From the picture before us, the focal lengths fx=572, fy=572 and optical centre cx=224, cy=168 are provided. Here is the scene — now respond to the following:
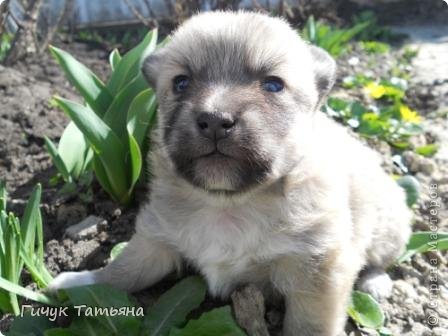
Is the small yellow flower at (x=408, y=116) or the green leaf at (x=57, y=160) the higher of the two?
the green leaf at (x=57, y=160)

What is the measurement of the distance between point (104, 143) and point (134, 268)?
65cm

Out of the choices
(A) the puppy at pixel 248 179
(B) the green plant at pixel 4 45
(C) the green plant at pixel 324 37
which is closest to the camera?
(A) the puppy at pixel 248 179

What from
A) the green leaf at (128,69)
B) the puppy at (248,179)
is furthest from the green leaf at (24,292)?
the green leaf at (128,69)

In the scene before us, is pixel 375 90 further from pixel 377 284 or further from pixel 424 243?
pixel 377 284

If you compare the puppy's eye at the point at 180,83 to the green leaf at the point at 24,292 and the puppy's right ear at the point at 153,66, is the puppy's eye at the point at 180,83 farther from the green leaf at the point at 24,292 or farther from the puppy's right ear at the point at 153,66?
the green leaf at the point at 24,292

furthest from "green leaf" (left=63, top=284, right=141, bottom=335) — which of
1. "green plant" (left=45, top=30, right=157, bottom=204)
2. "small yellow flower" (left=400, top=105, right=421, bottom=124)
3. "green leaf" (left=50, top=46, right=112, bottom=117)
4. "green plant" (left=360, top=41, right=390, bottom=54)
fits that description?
"green plant" (left=360, top=41, right=390, bottom=54)

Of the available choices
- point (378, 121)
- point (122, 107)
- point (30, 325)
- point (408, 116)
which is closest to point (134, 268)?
point (30, 325)

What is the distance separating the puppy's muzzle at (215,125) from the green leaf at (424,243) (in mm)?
1461

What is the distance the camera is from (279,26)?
2328mm

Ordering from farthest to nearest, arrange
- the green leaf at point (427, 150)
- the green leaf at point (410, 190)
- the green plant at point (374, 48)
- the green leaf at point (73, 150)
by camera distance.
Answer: the green plant at point (374, 48), the green leaf at point (427, 150), the green leaf at point (410, 190), the green leaf at point (73, 150)

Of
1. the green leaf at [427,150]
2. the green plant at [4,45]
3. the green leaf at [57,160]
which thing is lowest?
the green leaf at [427,150]

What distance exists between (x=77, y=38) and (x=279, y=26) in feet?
13.1

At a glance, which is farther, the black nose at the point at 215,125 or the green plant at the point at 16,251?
the green plant at the point at 16,251

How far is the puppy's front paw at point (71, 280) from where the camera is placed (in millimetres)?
2399
